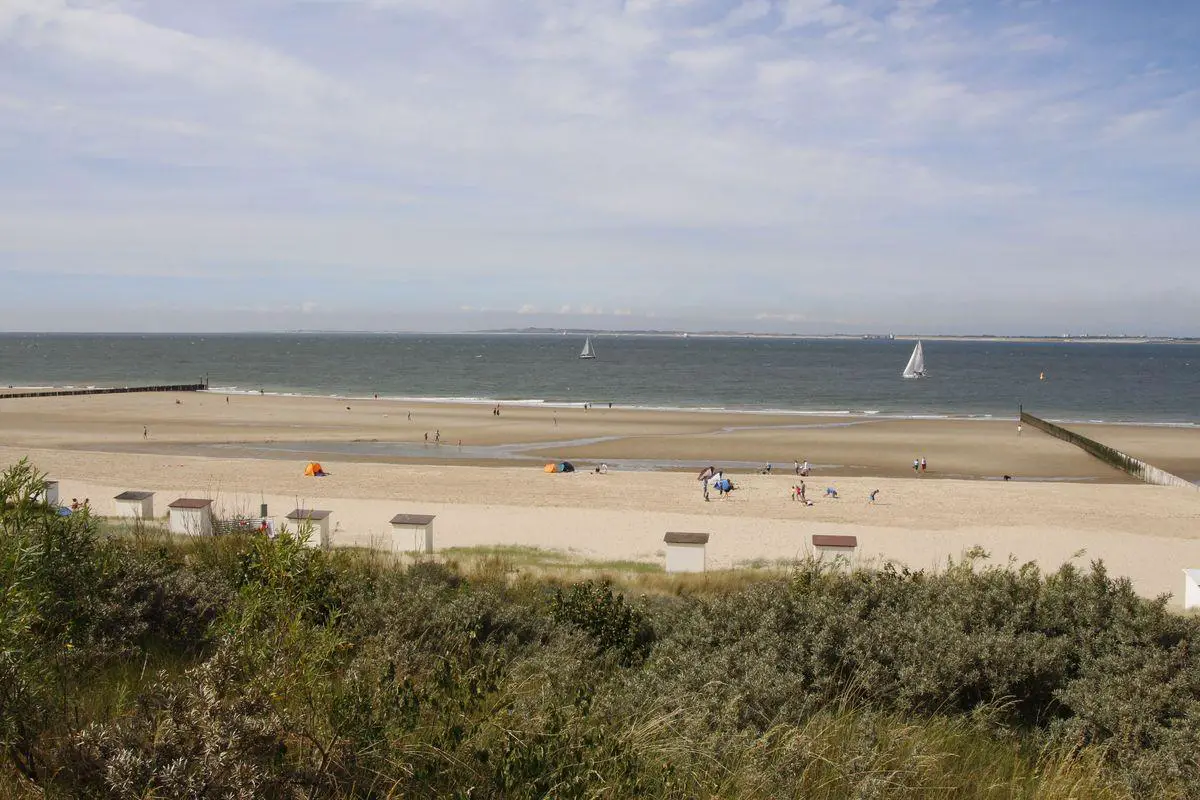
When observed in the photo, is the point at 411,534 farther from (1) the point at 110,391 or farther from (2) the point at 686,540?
(1) the point at 110,391

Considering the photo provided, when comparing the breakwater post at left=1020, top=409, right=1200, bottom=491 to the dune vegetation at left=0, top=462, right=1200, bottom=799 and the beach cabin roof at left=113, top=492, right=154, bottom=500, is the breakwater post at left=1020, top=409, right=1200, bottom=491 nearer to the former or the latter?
the dune vegetation at left=0, top=462, right=1200, bottom=799

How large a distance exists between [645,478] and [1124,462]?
20666 millimetres

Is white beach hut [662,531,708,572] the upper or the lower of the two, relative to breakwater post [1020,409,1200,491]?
upper

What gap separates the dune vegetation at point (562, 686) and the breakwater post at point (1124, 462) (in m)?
29.0

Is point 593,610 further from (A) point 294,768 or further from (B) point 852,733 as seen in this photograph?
(A) point 294,768

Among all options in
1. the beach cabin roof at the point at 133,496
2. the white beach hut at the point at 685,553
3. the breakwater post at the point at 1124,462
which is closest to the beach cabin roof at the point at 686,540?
the white beach hut at the point at 685,553

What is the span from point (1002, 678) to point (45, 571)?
6035 mm

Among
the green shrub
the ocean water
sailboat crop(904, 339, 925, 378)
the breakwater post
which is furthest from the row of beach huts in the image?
sailboat crop(904, 339, 925, 378)

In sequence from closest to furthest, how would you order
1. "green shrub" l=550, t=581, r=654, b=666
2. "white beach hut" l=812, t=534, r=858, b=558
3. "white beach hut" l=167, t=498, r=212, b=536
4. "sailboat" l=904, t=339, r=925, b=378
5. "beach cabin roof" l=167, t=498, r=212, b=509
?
"green shrub" l=550, t=581, r=654, b=666
"white beach hut" l=812, t=534, r=858, b=558
"white beach hut" l=167, t=498, r=212, b=536
"beach cabin roof" l=167, t=498, r=212, b=509
"sailboat" l=904, t=339, r=925, b=378

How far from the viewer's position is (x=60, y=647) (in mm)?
4812

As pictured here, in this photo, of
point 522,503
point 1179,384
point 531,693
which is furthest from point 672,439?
point 1179,384

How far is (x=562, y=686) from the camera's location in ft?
17.8

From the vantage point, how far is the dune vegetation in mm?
3549

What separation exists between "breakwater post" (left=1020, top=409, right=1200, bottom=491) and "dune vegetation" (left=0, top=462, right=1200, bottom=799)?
28980 mm
